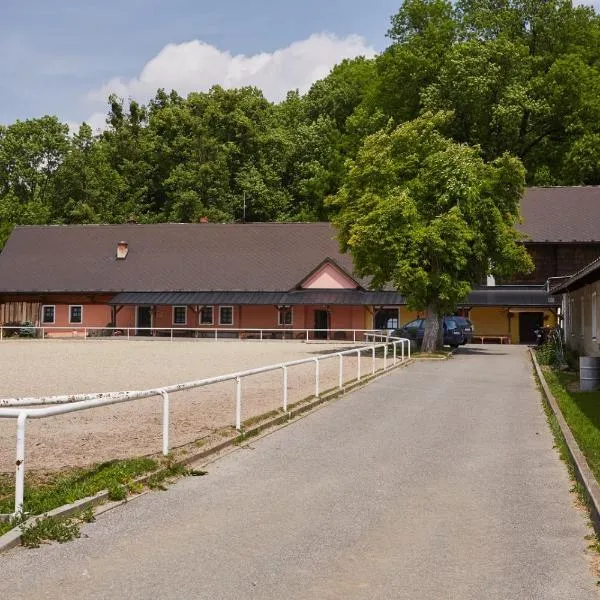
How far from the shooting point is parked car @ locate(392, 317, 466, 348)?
40812mm

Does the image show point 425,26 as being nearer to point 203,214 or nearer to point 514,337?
point 203,214

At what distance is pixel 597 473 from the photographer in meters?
8.98

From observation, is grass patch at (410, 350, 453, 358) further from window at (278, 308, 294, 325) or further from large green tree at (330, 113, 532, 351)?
window at (278, 308, 294, 325)

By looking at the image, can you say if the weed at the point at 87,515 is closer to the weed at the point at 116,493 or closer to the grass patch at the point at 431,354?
the weed at the point at 116,493

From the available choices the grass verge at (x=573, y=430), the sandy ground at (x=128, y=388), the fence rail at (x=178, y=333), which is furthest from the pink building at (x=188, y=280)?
the grass verge at (x=573, y=430)

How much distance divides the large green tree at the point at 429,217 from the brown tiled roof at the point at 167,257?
20130mm

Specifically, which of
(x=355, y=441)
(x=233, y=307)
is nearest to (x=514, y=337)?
(x=233, y=307)

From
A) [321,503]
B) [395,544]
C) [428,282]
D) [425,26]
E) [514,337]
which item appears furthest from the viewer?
[425,26]

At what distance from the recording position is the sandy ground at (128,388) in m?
10.8

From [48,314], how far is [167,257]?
9332 millimetres

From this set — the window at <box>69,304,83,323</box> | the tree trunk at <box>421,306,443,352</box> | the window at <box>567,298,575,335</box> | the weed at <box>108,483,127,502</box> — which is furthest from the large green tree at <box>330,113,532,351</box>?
the window at <box>69,304,83,323</box>

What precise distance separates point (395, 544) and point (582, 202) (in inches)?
2124

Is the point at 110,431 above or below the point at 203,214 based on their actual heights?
below

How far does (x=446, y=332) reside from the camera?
41625 mm
